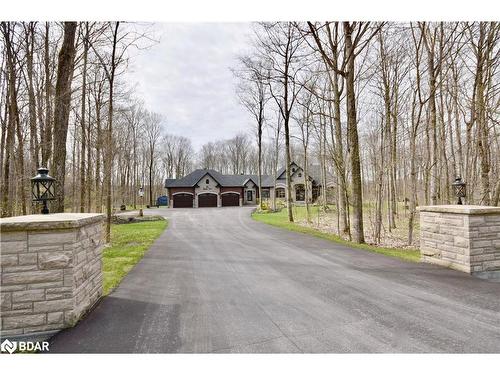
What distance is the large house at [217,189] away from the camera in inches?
1256

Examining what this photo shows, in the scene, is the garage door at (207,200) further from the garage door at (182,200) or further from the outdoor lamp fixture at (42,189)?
the outdoor lamp fixture at (42,189)

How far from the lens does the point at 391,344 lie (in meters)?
2.45

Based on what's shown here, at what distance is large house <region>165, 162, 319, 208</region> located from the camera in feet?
105

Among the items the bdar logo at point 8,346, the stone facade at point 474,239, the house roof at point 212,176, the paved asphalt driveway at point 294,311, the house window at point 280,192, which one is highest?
the house roof at point 212,176

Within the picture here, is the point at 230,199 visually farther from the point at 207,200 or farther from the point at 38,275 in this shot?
the point at 38,275

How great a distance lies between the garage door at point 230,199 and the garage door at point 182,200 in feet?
13.9

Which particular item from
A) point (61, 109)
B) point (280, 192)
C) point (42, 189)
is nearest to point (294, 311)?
point (42, 189)

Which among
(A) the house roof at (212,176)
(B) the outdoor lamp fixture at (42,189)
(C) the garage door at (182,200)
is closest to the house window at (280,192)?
(A) the house roof at (212,176)

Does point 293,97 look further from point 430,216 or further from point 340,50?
point 430,216

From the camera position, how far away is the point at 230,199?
33406 mm

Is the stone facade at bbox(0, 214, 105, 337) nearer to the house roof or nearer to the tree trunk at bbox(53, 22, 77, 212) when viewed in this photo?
the tree trunk at bbox(53, 22, 77, 212)

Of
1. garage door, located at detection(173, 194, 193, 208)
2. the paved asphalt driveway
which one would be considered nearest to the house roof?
garage door, located at detection(173, 194, 193, 208)

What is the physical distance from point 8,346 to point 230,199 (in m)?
30.9

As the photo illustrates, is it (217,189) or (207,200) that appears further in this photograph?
(217,189)
